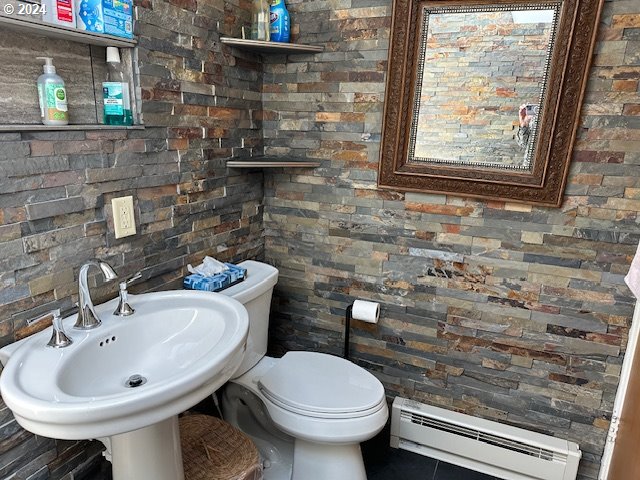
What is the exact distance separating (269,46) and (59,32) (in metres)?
0.80

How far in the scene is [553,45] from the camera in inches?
57.4

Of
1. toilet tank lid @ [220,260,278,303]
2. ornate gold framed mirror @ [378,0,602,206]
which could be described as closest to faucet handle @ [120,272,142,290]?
toilet tank lid @ [220,260,278,303]

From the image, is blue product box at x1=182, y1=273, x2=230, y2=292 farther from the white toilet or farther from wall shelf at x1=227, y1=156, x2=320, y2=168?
wall shelf at x1=227, y1=156, x2=320, y2=168

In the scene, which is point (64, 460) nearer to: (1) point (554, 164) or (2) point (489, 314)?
(2) point (489, 314)

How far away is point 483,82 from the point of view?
1572 millimetres

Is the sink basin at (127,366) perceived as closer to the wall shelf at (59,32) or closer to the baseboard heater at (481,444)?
the wall shelf at (59,32)

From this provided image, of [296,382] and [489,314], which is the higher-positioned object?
[489,314]

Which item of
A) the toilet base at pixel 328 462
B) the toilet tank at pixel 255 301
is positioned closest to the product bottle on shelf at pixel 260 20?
the toilet tank at pixel 255 301

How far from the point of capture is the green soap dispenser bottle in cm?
111

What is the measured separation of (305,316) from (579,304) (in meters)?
1.16

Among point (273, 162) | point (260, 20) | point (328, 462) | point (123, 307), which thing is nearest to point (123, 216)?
point (123, 307)

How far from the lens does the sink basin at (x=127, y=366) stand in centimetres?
81

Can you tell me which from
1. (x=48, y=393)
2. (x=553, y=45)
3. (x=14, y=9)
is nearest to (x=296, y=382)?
(x=48, y=393)

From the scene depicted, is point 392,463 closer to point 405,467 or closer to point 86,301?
point 405,467
